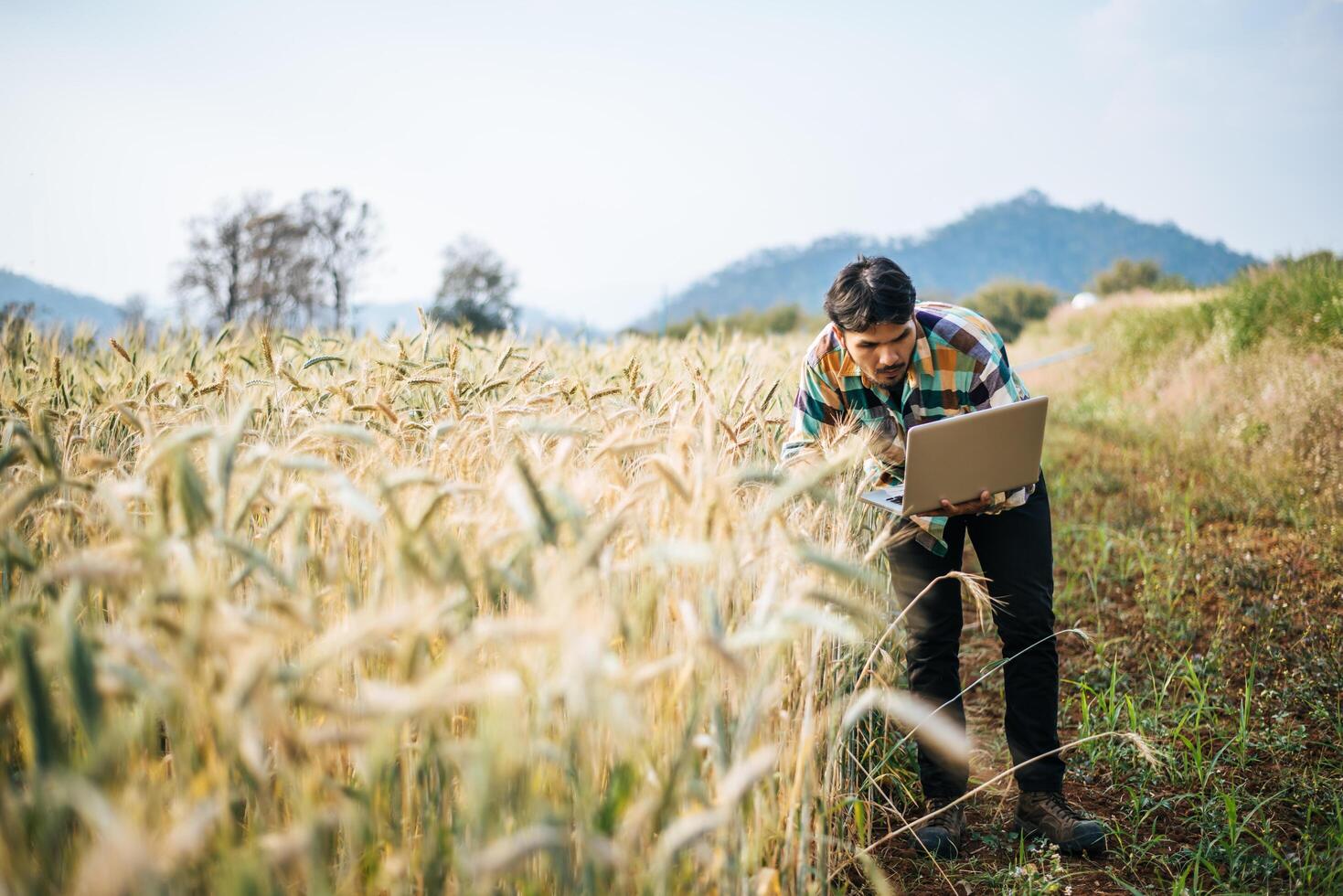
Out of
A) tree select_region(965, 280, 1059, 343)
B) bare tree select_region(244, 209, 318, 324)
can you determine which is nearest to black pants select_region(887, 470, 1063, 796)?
bare tree select_region(244, 209, 318, 324)

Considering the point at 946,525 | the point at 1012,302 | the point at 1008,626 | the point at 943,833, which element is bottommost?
the point at 943,833

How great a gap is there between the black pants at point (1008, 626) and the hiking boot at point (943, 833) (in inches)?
2.5

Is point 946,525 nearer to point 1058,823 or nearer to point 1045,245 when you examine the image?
point 1058,823

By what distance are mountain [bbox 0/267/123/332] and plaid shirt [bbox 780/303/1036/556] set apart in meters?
3.84

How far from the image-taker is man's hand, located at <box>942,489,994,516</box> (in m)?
2.37

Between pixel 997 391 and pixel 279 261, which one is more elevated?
pixel 279 261

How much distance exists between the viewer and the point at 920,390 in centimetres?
261

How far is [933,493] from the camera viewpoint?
230 centimetres

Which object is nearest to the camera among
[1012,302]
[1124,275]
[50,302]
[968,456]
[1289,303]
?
[968,456]

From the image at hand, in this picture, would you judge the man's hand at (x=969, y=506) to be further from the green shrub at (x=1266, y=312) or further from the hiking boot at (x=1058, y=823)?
the green shrub at (x=1266, y=312)

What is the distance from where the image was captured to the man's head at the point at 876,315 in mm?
2373

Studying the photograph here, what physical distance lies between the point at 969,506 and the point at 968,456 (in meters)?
→ 0.22

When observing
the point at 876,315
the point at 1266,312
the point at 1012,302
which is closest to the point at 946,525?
the point at 876,315

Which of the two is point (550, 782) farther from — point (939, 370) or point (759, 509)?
point (939, 370)
